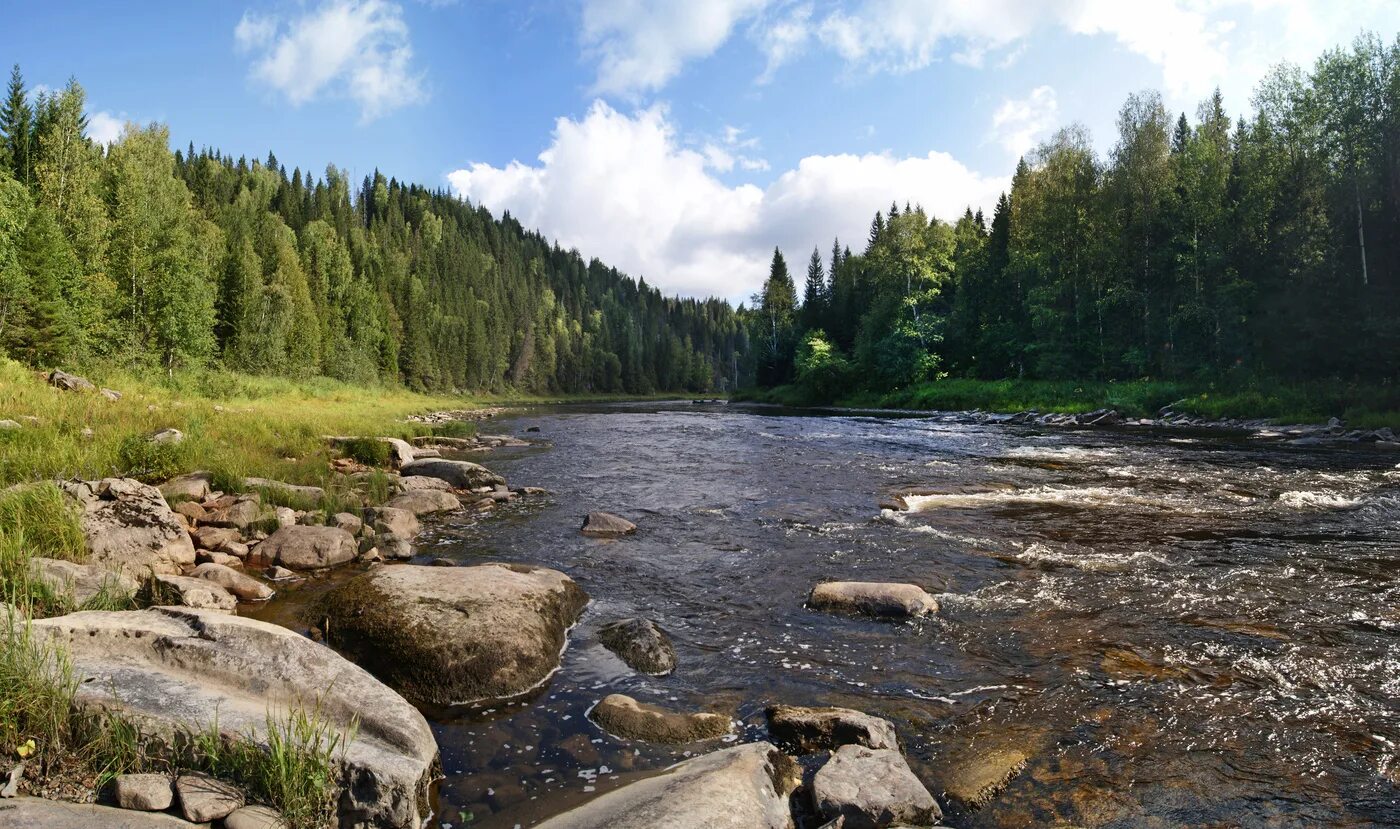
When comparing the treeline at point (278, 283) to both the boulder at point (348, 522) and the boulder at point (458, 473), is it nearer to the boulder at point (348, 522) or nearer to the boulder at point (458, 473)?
the boulder at point (458, 473)

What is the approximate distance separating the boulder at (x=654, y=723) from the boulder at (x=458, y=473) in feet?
38.0

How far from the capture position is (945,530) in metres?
12.0

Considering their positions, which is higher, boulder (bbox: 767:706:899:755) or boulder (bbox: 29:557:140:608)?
boulder (bbox: 29:557:140:608)

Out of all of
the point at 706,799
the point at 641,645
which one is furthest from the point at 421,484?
the point at 706,799

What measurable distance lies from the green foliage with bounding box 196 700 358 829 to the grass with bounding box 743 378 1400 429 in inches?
1356

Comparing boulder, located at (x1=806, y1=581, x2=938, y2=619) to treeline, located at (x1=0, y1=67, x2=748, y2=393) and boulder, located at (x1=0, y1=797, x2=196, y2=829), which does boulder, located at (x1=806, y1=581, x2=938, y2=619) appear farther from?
treeline, located at (x1=0, y1=67, x2=748, y2=393)

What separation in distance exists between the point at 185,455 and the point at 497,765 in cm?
1130

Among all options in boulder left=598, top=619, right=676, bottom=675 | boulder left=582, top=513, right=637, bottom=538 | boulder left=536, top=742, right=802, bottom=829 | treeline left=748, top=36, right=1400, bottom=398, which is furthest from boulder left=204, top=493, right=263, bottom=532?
treeline left=748, top=36, right=1400, bottom=398

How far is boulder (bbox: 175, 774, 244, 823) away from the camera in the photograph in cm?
358

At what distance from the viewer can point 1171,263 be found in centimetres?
4281

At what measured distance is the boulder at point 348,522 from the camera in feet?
36.3

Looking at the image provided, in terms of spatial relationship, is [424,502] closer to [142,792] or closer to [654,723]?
[654,723]

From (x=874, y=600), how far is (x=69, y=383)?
26847 mm

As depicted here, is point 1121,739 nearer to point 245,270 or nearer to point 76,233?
point 76,233
